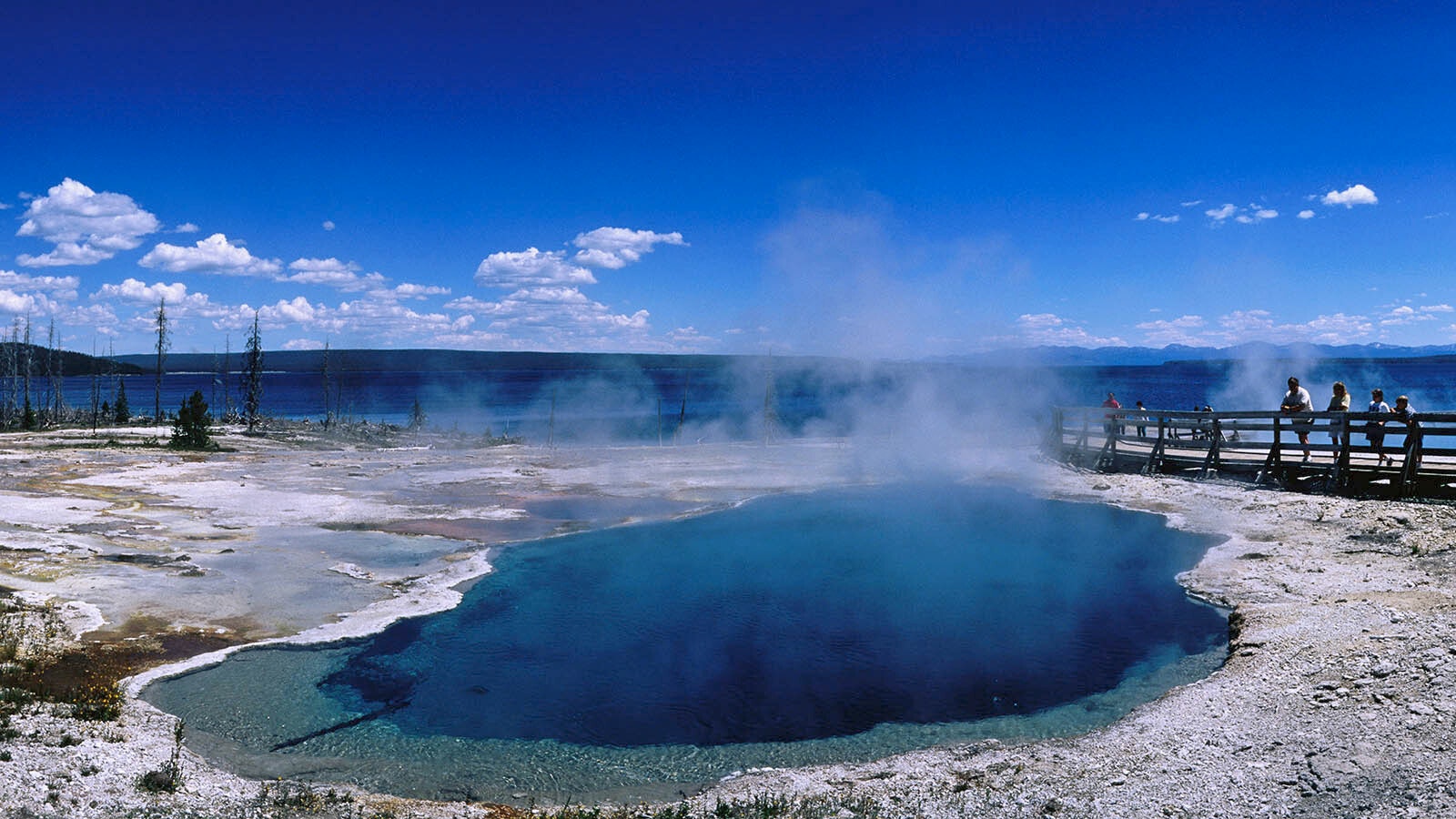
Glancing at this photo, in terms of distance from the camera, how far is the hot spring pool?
28.6 feet

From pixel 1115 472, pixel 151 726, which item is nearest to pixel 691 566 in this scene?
pixel 151 726

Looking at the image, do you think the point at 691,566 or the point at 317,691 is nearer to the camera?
the point at 317,691

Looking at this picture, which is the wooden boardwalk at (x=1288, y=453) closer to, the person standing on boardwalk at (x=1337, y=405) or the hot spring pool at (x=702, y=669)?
the person standing on boardwalk at (x=1337, y=405)

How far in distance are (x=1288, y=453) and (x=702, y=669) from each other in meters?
16.4

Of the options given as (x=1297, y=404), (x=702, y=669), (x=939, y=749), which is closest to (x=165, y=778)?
(x=702, y=669)

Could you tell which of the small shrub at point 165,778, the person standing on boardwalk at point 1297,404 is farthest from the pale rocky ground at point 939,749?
the person standing on boardwalk at point 1297,404

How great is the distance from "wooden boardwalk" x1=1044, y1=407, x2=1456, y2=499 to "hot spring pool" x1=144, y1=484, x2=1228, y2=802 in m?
4.03

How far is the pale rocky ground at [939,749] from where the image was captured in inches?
277

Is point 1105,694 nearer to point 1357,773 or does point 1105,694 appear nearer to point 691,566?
point 1357,773

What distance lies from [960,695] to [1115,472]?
1666 centimetres

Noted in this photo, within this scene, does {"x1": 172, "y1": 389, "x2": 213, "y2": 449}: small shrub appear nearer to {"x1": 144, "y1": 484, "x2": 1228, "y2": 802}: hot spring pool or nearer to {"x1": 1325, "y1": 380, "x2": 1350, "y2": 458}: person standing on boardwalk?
{"x1": 144, "y1": 484, "x2": 1228, "y2": 802}: hot spring pool

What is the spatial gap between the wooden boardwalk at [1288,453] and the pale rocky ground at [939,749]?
688mm

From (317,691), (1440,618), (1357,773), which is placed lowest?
(317,691)

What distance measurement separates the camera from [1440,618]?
9.95 m
